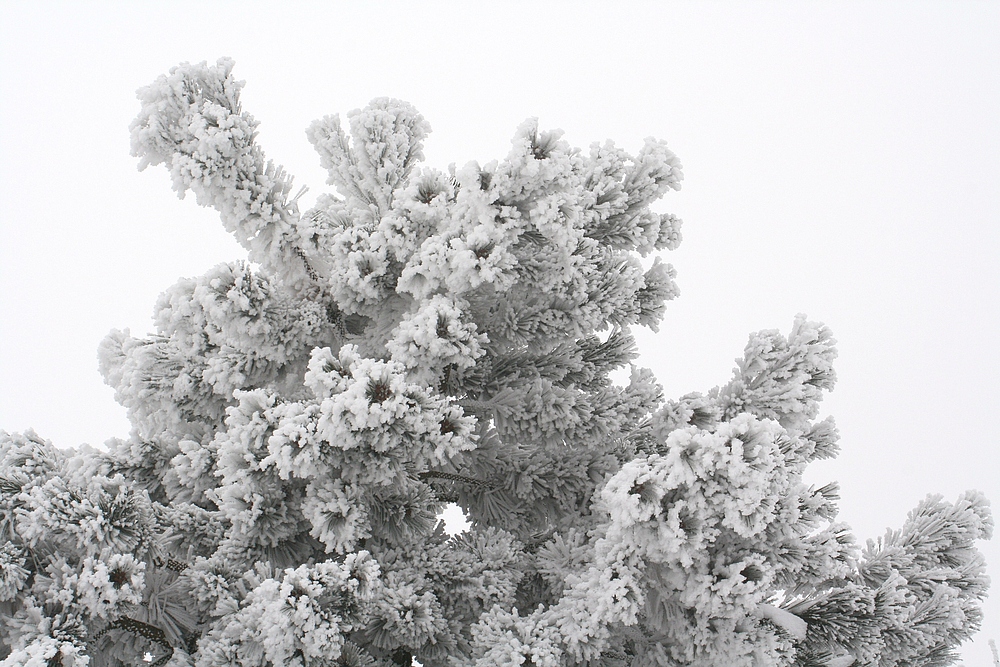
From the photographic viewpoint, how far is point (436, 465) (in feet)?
17.5

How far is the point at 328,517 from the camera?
5168 mm

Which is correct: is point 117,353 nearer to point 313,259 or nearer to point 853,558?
point 313,259

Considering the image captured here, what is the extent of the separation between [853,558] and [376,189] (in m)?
4.72

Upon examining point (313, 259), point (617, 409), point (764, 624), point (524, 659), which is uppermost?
point (313, 259)

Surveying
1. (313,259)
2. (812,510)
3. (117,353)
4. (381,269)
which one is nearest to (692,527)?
(812,510)

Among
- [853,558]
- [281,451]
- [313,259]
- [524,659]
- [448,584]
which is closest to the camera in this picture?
[281,451]

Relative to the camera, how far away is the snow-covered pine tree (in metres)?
4.64

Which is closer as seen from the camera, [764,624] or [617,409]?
[764,624]

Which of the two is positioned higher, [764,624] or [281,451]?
[281,451]

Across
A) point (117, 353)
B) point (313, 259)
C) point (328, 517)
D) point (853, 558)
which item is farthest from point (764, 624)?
point (117, 353)

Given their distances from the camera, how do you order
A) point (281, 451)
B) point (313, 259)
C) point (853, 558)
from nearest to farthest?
point (281, 451) < point (853, 558) < point (313, 259)

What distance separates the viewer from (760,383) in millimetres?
6578

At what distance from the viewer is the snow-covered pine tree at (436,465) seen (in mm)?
4637

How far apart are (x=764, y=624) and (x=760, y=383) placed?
6.96 ft
